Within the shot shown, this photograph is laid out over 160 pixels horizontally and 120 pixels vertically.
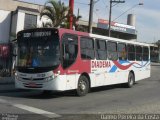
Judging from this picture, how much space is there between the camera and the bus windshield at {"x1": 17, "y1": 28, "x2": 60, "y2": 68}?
1714 centimetres

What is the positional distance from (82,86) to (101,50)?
2.70 metres

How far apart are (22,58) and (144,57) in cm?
1118

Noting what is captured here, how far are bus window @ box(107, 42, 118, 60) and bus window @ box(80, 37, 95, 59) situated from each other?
188 centimetres

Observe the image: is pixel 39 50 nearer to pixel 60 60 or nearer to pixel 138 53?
pixel 60 60

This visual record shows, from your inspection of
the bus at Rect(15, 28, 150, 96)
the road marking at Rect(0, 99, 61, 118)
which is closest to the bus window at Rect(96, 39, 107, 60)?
the bus at Rect(15, 28, 150, 96)

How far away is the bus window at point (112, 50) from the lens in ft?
70.8

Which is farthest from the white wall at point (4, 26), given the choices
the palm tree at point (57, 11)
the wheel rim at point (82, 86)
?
the wheel rim at point (82, 86)

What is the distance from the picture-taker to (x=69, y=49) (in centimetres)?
1780

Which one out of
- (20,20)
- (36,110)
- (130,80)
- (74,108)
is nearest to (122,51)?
(130,80)

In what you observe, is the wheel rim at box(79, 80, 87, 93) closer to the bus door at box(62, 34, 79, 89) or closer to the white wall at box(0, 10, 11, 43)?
the bus door at box(62, 34, 79, 89)

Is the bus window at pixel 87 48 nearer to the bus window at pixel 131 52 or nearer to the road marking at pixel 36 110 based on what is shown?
the road marking at pixel 36 110

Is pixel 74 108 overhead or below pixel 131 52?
below

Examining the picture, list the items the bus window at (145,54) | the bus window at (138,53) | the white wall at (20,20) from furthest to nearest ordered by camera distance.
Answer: the white wall at (20,20)
the bus window at (145,54)
the bus window at (138,53)

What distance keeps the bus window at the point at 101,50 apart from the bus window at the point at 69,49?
7.20 feet
